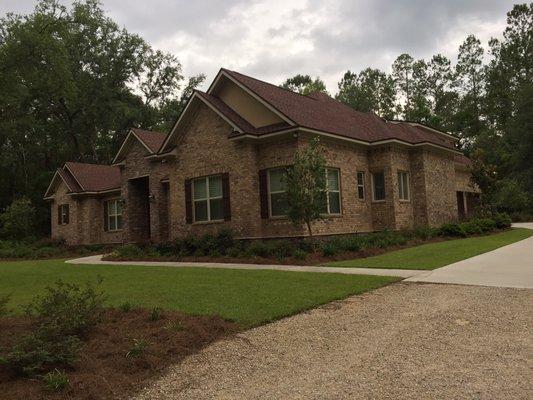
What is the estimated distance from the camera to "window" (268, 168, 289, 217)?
A: 17906 millimetres

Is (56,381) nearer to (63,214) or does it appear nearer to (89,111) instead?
(63,214)

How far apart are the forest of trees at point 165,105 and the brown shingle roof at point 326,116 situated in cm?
838

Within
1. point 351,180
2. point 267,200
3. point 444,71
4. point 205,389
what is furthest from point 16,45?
point 444,71

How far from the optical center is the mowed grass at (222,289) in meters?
7.74

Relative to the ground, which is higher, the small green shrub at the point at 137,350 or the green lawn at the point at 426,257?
the green lawn at the point at 426,257

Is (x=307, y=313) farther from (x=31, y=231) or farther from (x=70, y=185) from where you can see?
(x=31, y=231)

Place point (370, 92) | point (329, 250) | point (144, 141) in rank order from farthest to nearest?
point (370, 92)
point (144, 141)
point (329, 250)

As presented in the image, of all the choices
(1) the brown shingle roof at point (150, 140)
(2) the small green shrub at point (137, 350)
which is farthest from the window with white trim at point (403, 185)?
(2) the small green shrub at point (137, 350)

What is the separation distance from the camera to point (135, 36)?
45906mm

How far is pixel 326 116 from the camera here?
68.6 ft

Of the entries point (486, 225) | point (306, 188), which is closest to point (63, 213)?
point (306, 188)

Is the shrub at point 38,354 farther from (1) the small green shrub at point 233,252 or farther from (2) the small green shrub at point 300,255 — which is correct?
(1) the small green shrub at point 233,252

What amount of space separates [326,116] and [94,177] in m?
17.2

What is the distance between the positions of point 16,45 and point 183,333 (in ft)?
42.4
